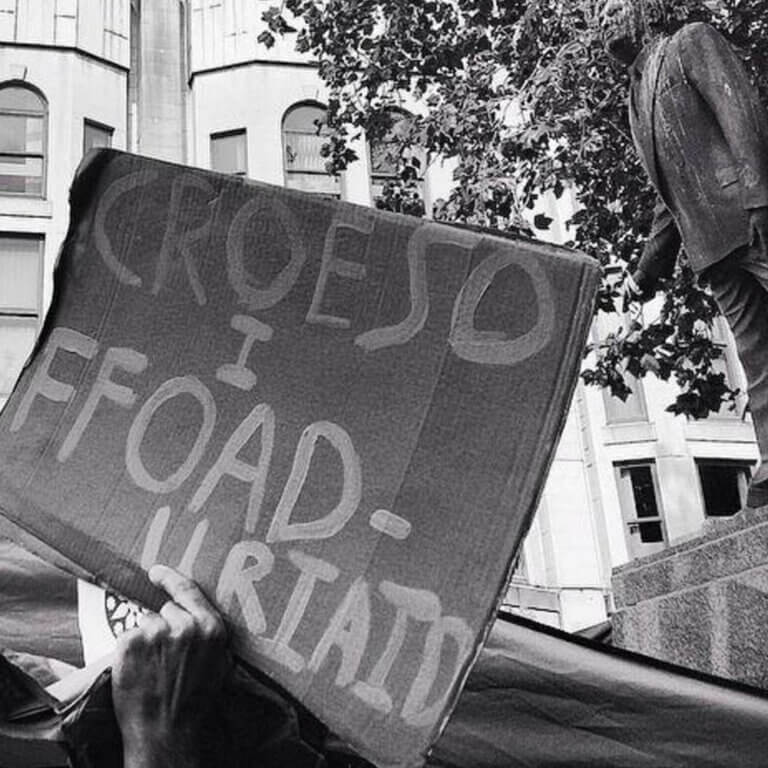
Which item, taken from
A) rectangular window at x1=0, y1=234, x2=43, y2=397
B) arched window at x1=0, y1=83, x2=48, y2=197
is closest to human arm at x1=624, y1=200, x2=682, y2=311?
rectangular window at x1=0, y1=234, x2=43, y2=397

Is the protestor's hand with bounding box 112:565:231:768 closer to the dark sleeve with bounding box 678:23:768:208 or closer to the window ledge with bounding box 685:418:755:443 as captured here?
the dark sleeve with bounding box 678:23:768:208

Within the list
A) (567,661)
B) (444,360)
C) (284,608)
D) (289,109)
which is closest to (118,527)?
(284,608)

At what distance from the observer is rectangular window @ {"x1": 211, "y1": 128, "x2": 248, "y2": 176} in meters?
18.5

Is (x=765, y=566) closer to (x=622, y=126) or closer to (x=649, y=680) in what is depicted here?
(x=649, y=680)

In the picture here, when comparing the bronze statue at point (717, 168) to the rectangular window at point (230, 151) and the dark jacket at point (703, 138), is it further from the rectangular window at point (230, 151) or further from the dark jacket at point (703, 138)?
the rectangular window at point (230, 151)

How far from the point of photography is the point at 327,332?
5.15ft

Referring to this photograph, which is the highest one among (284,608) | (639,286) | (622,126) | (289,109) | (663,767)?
(289,109)

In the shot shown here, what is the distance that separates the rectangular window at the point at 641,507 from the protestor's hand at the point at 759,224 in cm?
1499

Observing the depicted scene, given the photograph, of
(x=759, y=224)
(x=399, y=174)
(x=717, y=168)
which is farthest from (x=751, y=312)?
(x=399, y=174)

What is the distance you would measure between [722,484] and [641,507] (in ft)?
5.61

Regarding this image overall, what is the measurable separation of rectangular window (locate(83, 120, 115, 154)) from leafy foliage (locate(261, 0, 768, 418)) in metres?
8.82

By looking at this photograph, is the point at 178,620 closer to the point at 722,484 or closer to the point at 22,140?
the point at 22,140

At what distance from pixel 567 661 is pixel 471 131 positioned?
7.34 metres

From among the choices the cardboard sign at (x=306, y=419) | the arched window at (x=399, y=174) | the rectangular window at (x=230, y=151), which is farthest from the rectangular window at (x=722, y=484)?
the cardboard sign at (x=306, y=419)
